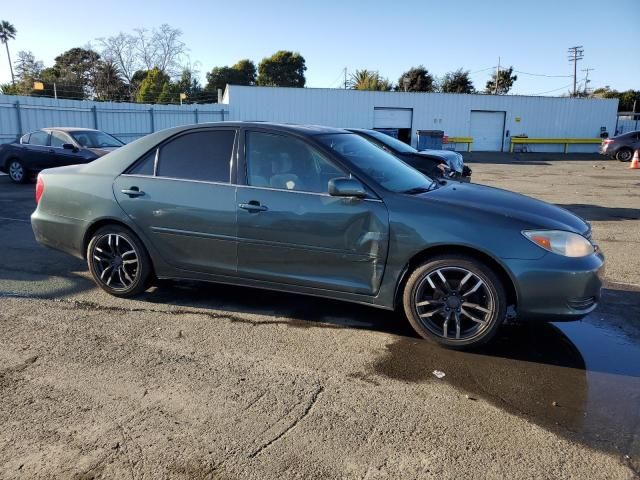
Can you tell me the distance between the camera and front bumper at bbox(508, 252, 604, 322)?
11.7 ft

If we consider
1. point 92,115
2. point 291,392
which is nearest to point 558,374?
point 291,392

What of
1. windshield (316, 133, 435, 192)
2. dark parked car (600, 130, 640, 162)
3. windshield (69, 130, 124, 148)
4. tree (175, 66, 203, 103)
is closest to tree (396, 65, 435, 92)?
tree (175, 66, 203, 103)

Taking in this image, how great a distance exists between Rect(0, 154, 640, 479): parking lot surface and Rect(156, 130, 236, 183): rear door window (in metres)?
1.21

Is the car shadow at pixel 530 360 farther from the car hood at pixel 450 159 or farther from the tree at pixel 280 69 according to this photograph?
the tree at pixel 280 69

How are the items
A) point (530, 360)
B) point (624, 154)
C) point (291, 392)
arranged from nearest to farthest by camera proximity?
point (291, 392) → point (530, 360) → point (624, 154)

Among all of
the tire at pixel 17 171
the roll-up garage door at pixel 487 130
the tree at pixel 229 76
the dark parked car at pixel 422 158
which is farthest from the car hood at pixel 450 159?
the tree at pixel 229 76

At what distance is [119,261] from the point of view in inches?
191

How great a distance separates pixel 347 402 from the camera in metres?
3.14

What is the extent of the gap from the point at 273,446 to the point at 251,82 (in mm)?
68954

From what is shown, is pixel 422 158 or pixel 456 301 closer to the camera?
pixel 456 301

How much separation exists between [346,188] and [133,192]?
205 cm

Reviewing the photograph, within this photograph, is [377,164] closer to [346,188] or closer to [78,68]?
[346,188]

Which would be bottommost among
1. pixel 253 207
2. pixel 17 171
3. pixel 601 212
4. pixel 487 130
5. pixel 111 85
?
pixel 601 212

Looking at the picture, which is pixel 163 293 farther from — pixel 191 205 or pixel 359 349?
pixel 359 349
